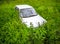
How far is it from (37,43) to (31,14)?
15.5 feet

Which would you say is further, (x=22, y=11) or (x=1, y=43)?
(x=22, y=11)

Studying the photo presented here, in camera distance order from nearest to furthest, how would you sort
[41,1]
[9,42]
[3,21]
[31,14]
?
1. [9,42]
2. [3,21]
3. [31,14]
4. [41,1]

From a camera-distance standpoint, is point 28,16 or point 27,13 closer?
point 28,16

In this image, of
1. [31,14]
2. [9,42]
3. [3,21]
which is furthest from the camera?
[31,14]

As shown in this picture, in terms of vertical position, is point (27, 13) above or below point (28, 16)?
above

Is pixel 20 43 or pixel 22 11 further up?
pixel 22 11

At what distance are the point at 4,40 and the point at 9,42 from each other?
0.43 meters

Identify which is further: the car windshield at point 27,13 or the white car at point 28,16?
the car windshield at point 27,13

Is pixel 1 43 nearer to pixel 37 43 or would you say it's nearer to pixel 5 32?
pixel 5 32

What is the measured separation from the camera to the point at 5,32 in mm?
8109

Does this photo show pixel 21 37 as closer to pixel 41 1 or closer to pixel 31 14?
pixel 31 14


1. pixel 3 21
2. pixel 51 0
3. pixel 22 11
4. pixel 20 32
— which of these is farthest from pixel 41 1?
pixel 20 32

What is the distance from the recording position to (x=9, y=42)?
25.0ft

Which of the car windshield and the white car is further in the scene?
the car windshield
